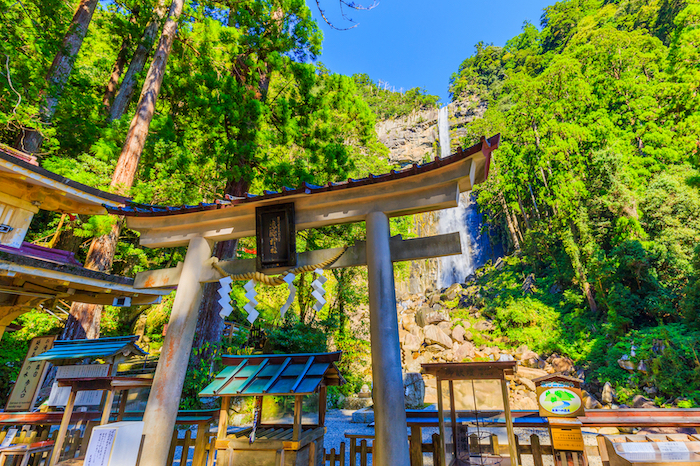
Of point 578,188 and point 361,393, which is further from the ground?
point 578,188

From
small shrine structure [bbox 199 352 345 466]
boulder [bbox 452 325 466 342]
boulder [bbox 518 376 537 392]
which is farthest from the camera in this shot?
boulder [bbox 452 325 466 342]

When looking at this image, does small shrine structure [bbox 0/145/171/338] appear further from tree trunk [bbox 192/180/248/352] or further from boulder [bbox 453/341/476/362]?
boulder [bbox 453/341/476/362]

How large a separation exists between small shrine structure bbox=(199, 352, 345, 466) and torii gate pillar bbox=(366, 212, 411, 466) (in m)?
0.77

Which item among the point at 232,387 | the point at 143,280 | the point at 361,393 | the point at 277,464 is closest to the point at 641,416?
the point at 277,464

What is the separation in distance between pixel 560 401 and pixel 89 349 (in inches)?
251

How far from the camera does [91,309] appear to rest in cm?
673

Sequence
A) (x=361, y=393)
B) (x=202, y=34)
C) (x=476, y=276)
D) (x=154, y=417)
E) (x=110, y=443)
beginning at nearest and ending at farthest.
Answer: (x=110, y=443) < (x=154, y=417) < (x=202, y=34) < (x=361, y=393) < (x=476, y=276)

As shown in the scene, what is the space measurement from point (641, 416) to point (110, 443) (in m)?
6.01

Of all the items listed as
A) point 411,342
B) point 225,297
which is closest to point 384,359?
point 225,297

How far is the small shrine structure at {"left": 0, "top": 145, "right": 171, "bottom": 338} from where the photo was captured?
4359mm

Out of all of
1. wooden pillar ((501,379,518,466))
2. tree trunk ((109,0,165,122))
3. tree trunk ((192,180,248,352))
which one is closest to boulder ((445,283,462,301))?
tree trunk ((192,180,248,352))

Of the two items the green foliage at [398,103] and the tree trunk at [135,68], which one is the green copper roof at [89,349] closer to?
the tree trunk at [135,68]

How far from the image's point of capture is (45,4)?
25.1 feet

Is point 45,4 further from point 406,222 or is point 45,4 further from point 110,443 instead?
point 406,222
